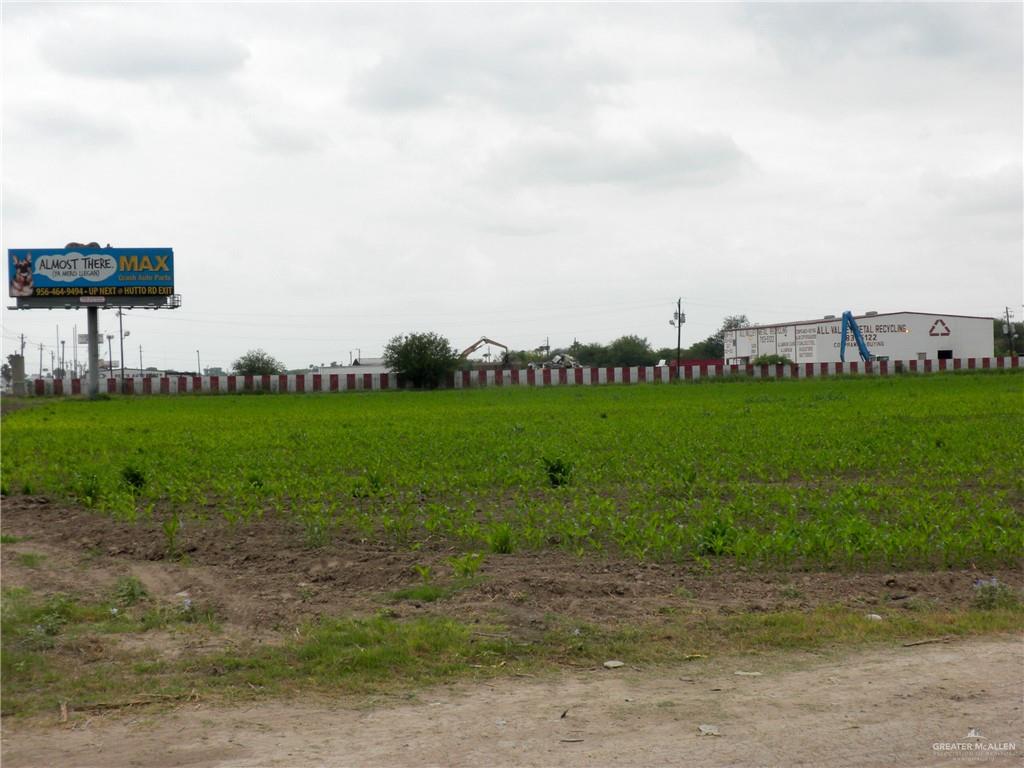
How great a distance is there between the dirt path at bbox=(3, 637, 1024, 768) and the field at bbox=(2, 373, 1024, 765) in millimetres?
398

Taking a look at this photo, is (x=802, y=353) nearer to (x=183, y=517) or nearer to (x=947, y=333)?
(x=947, y=333)

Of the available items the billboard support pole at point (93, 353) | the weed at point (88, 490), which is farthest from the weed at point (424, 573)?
the billboard support pole at point (93, 353)

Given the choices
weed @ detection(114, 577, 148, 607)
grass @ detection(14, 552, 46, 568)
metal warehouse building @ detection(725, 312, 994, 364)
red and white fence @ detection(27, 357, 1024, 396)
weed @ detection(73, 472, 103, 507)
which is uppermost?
metal warehouse building @ detection(725, 312, 994, 364)

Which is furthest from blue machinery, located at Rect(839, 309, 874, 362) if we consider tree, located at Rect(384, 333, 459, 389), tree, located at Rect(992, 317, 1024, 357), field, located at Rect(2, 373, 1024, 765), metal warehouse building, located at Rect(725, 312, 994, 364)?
field, located at Rect(2, 373, 1024, 765)

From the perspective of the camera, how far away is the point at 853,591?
8.22 metres

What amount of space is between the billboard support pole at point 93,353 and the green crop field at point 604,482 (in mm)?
35172

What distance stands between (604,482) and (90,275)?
54781 mm

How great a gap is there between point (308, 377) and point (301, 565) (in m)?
62.6

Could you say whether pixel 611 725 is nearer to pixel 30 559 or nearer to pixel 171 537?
pixel 171 537

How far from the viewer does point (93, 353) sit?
6266 centimetres

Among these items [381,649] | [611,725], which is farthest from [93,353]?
[611,725]

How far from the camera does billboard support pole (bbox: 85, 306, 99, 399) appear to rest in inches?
2418

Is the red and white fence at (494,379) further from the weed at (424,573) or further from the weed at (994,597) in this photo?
the weed at (994,597)

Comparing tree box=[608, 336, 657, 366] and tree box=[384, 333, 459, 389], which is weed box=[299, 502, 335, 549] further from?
tree box=[608, 336, 657, 366]
